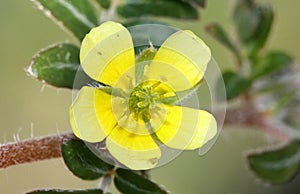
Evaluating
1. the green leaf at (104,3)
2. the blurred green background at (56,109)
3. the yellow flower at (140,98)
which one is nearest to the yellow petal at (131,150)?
the yellow flower at (140,98)

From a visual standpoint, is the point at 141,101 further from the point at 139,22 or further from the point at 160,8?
the point at 160,8

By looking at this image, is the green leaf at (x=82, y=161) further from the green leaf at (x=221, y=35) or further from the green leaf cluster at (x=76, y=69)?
the green leaf at (x=221, y=35)

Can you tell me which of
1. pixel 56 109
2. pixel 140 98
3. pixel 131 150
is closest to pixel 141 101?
pixel 140 98

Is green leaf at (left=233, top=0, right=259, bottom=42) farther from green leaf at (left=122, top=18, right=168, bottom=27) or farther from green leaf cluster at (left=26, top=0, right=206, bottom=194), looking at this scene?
green leaf at (left=122, top=18, right=168, bottom=27)

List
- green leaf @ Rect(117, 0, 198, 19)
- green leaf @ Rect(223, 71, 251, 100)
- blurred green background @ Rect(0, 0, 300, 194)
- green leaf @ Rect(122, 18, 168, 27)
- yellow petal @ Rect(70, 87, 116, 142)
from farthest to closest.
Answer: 1. blurred green background @ Rect(0, 0, 300, 194)
2. green leaf @ Rect(223, 71, 251, 100)
3. green leaf @ Rect(117, 0, 198, 19)
4. green leaf @ Rect(122, 18, 168, 27)
5. yellow petal @ Rect(70, 87, 116, 142)

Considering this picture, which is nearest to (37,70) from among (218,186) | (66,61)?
(66,61)

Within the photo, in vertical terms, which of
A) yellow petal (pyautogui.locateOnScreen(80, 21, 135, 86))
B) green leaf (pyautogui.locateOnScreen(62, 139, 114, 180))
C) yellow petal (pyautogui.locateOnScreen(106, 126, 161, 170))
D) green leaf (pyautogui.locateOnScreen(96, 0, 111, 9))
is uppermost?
yellow petal (pyautogui.locateOnScreen(80, 21, 135, 86))

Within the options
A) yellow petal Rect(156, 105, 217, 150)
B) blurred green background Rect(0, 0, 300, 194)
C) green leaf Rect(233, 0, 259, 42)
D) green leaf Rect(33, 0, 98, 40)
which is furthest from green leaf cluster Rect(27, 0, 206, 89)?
blurred green background Rect(0, 0, 300, 194)
